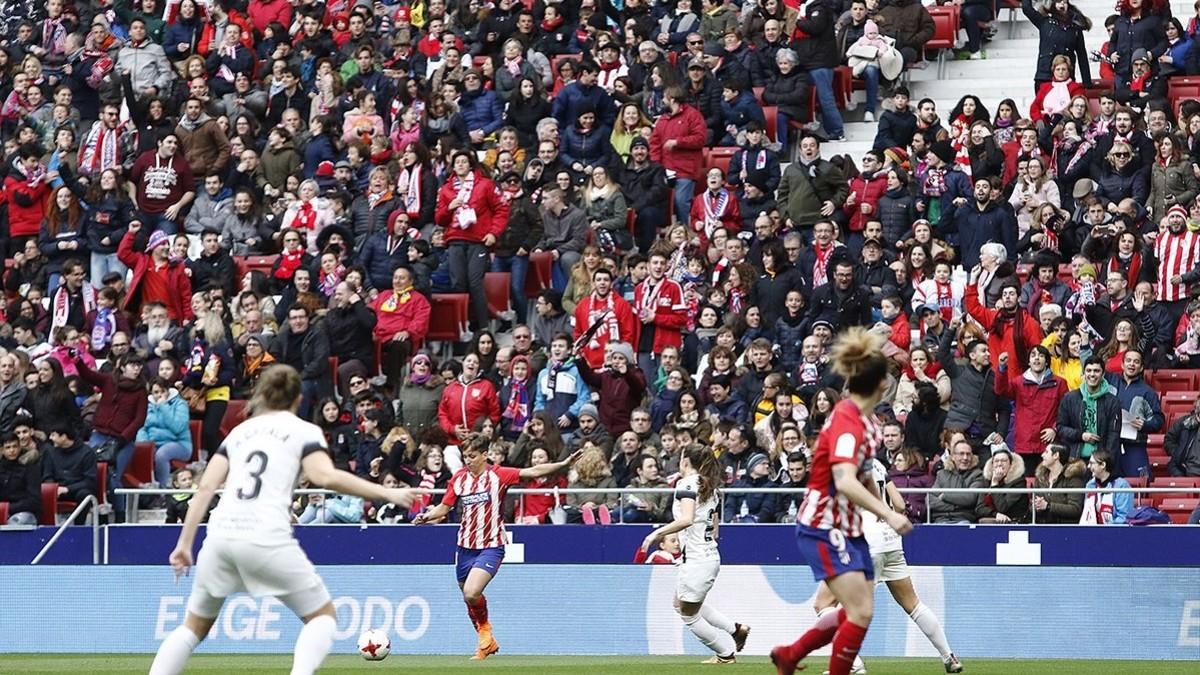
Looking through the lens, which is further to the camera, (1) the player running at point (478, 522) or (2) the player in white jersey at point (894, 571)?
(1) the player running at point (478, 522)

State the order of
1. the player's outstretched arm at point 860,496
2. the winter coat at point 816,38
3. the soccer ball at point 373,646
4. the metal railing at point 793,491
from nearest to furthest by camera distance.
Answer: the player's outstretched arm at point 860,496
the soccer ball at point 373,646
the metal railing at point 793,491
the winter coat at point 816,38

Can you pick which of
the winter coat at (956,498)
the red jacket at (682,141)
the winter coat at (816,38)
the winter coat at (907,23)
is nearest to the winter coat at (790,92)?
the winter coat at (816,38)

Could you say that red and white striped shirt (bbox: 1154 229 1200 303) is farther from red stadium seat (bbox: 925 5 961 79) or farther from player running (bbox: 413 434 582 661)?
player running (bbox: 413 434 582 661)

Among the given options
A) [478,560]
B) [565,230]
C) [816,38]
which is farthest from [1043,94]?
[478,560]

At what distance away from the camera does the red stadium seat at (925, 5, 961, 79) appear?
27562mm

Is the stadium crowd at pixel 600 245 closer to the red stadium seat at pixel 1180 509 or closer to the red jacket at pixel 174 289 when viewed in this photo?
the red jacket at pixel 174 289

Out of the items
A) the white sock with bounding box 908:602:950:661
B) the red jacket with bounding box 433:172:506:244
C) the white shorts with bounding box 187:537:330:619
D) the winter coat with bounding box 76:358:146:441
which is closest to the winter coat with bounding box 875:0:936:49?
the red jacket with bounding box 433:172:506:244

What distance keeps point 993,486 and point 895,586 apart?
4.85 m

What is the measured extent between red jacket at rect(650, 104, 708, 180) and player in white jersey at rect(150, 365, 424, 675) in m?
15.1

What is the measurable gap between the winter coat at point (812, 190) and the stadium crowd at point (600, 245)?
42mm

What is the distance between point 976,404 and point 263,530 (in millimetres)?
12025

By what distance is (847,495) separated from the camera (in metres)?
11.0

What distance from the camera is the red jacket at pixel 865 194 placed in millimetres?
24047

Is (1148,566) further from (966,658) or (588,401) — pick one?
(588,401)
